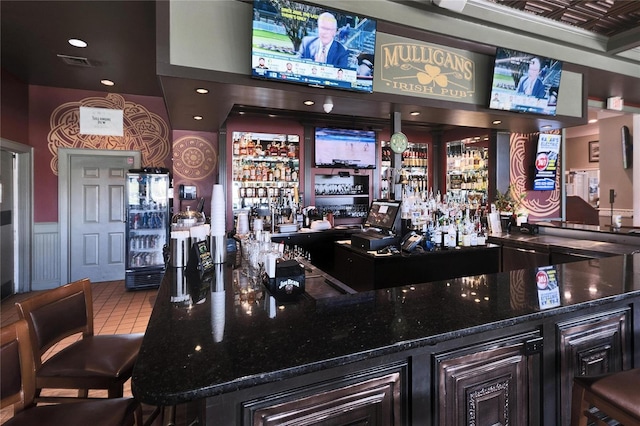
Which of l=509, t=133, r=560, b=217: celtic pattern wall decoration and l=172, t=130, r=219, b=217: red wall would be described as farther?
l=509, t=133, r=560, b=217: celtic pattern wall decoration

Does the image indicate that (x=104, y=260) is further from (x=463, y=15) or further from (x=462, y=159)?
(x=462, y=159)

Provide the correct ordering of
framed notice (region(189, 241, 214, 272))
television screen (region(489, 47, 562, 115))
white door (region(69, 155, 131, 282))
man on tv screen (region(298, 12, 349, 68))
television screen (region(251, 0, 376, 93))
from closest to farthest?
framed notice (region(189, 241, 214, 272)), television screen (region(251, 0, 376, 93)), man on tv screen (region(298, 12, 349, 68)), television screen (region(489, 47, 562, 115)), white door (region(69, 155, 131, 282))

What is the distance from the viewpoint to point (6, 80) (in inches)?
181

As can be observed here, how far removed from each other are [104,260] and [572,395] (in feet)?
20.8

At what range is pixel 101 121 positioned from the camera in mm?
5559

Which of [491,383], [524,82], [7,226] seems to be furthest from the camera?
[7,226]

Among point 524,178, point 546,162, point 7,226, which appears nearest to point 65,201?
point 7,226

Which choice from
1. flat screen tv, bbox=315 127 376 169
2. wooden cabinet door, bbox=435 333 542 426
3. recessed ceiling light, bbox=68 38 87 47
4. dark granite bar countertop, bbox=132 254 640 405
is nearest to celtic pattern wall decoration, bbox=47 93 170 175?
recessed ceiling light, bbox=68 38 87 47

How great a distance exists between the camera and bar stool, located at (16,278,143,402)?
1.62m

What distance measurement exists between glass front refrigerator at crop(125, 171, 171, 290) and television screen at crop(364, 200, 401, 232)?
3.37 metres

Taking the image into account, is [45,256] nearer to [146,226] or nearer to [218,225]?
[146,226]

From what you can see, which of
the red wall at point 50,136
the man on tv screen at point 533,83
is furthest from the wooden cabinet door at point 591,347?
the red wall at point 50,136

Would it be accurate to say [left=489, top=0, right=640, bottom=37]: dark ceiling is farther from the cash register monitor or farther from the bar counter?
the bar counter

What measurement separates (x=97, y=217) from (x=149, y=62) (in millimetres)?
2892
